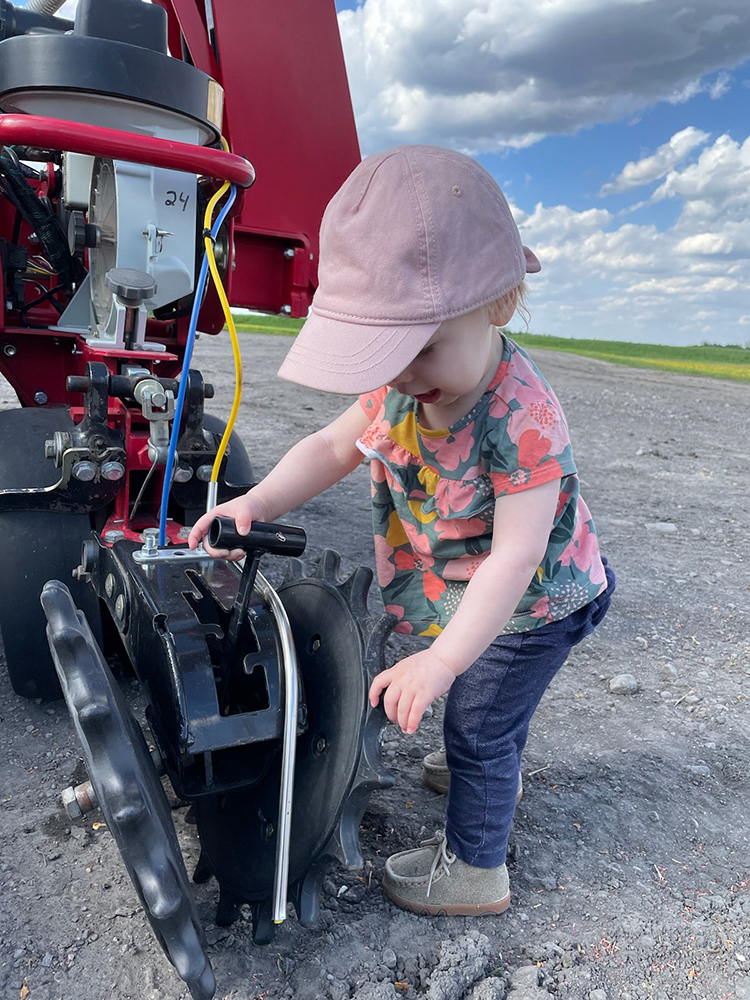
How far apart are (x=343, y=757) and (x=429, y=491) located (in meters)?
0.48

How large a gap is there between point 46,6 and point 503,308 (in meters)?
2.73

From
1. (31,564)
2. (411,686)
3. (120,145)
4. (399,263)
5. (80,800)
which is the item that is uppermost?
(120,145)

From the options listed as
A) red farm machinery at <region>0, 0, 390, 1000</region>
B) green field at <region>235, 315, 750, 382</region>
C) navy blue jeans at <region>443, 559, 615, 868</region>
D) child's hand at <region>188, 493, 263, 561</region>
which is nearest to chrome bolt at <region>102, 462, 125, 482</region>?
red farm machinery at <region>0, 0, 390, 1000</region>

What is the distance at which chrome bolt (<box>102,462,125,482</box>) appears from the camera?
176 centimetres

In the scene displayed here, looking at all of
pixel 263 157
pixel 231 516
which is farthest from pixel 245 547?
pixel 263 157

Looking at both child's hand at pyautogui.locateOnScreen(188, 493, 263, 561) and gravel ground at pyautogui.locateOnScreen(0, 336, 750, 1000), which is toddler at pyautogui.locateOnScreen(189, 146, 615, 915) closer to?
child's hand at pyautogui.locateOnScreen(188, 493, 263, 561)

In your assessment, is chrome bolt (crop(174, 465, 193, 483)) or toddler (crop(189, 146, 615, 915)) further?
chrome bolt (crop(174, 465, 193, 483))

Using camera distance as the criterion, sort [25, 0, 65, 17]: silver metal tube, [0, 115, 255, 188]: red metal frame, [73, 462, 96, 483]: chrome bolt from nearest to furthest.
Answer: [0, 115, 255, 188]: red metal frame < [73, 462, 96, 483]: chrome bolt < [25, 0, 65, 17]: silver metal tube

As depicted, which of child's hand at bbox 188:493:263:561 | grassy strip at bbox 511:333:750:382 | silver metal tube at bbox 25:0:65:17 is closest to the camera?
child's hand at bbox 188:493:263:561

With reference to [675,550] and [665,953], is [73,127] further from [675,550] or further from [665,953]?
[675,550]

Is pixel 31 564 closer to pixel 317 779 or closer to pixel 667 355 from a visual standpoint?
pixel 317 779

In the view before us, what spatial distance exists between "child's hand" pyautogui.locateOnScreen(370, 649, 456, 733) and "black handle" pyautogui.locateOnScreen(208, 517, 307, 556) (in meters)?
0.25

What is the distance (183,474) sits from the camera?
71.9 inches

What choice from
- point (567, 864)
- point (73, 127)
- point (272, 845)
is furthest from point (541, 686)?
point (73, 127)
